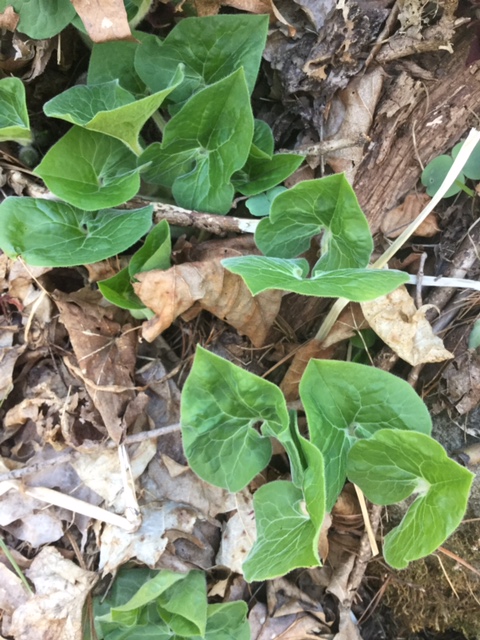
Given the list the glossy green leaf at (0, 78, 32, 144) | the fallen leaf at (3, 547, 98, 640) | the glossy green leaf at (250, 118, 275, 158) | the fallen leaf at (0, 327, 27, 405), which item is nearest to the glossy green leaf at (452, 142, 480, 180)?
the glossy green leaf at (250, 118, 275, 158)

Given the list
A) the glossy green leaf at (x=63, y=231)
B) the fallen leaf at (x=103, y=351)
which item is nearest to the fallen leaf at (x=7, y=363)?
the fallen leaf at (x=103, y=351)

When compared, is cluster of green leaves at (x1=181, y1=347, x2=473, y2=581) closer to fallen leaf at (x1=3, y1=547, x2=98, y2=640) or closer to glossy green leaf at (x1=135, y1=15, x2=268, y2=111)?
Answer: fallen leaf at (x1=3, y1=547, x2=98, y2=640)

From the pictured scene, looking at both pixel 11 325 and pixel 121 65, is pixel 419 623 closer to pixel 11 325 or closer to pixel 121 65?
pixel 11 325

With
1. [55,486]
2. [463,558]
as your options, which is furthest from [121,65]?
[463,558]

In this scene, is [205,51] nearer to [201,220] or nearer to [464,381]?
[201,220]

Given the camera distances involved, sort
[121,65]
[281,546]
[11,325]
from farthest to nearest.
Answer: [11,325] < [121,65] < [281,546]

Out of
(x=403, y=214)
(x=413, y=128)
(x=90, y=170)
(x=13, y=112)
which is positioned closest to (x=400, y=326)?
(x=403, y=214)

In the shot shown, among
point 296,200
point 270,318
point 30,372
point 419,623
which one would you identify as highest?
point 296,200

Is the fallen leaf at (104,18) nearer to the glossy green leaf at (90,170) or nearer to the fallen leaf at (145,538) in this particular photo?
the glossy green leaf at (90,170)
